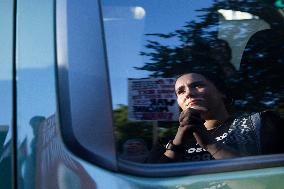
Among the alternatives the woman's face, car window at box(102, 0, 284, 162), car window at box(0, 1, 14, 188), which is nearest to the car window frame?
car window at box(102, 0, 284, 162)

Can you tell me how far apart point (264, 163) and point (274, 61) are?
0.39 metres

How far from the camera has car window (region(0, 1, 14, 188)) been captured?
1767 mm

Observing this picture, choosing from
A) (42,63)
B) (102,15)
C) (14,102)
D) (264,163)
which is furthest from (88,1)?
(264,163)

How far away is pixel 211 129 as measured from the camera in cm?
196

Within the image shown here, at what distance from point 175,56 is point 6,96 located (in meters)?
0.53

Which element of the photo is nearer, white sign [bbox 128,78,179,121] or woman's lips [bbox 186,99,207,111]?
white sign [bbox 128,78,179,121]

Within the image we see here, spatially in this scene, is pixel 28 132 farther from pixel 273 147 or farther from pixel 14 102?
pixel 273 147

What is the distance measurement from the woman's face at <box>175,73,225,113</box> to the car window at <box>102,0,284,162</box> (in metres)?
0.03

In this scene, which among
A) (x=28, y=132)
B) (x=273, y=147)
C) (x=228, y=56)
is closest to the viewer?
(x=28, y=132)

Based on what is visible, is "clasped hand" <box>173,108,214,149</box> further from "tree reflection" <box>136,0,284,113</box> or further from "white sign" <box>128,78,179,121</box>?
"tree reflection" <box>136,0,284,113</box>

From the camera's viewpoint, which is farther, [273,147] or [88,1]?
[273,147]

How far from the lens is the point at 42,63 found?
5.77 ft

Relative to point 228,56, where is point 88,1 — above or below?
above

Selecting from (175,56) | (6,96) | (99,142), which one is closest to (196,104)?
(175,56)
